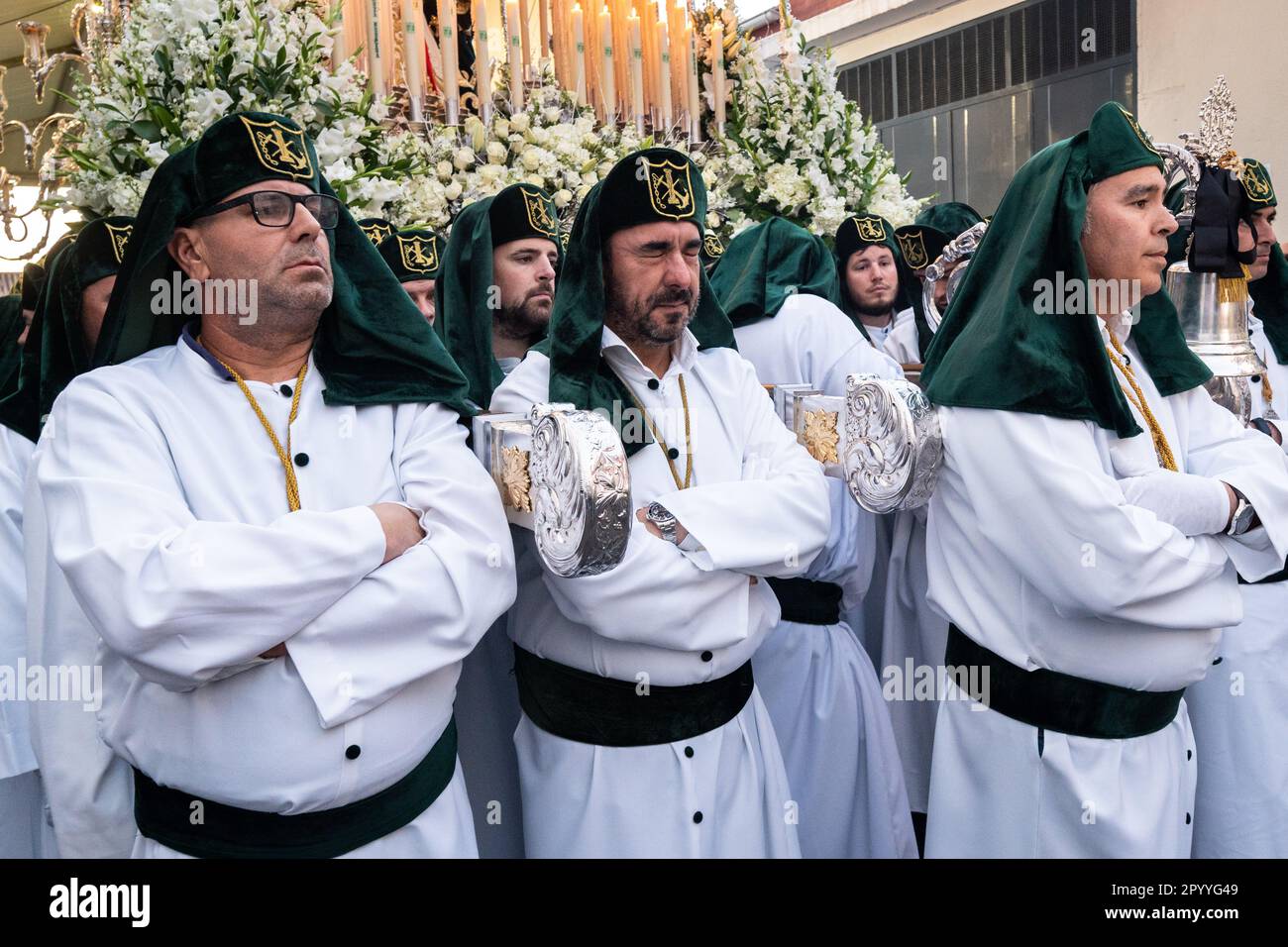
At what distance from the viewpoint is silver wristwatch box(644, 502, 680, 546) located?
97.0 inches

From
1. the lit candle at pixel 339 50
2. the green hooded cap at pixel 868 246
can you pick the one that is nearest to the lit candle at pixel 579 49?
the lit candle at pixel 339 50

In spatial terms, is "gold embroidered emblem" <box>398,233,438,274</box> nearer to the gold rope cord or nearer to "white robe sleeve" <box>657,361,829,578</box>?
"white robe sleeve" <box>657,361,829,578</box>

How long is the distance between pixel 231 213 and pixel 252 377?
1.13ft

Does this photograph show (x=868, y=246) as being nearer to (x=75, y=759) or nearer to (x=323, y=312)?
(x=323, y=312)

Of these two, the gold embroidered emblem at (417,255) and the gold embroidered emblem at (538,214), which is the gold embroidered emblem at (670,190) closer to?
the gold embroidered emblem at (538,214)

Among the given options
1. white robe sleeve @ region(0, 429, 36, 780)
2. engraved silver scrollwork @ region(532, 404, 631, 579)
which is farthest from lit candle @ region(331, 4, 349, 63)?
engraved silver scrollwork @ region(532, 404, 631, 579)

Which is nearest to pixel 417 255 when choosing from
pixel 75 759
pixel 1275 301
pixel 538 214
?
pixel 538 214

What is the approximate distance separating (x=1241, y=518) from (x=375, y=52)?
14.9ft

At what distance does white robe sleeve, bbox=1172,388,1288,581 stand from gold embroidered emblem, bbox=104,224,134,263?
2.89 meters

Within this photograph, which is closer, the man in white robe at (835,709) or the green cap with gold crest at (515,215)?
the man in white robe at (835,709)

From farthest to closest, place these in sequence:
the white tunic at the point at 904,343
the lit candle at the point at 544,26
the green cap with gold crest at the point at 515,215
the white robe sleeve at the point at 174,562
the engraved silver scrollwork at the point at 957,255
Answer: the lit candle at the point at 544,26
the white tunic at the point at 904,343
the green cap with gold crest at the point at 515,215
the engraved silver scrollwork at the point at 957,255
the white robe sleeve at the point at 174,562

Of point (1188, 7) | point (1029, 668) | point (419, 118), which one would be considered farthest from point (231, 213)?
point (1188, 7)

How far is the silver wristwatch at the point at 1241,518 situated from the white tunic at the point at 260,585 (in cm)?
158

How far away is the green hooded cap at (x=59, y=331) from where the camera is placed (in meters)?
2.94
